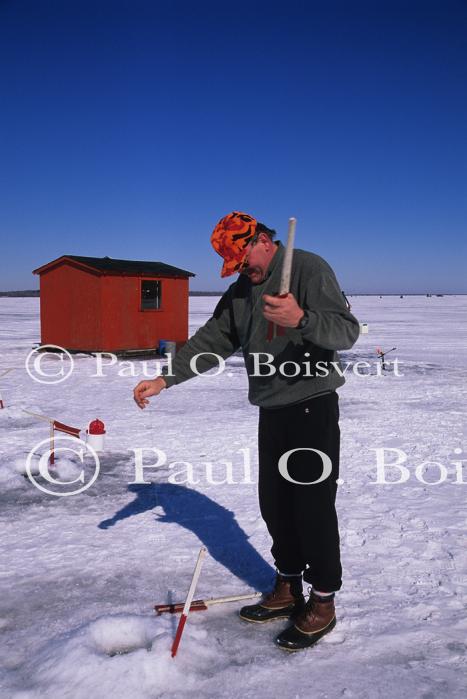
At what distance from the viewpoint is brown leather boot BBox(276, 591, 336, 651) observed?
2.60m

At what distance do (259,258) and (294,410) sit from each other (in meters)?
0.73

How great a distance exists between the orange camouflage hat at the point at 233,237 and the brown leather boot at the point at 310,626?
1.66 meters

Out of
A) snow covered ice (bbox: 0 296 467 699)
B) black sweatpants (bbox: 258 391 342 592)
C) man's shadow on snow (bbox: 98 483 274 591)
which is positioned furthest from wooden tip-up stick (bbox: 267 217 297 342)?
man's shadow on snow (bbox: 98 483 274 591)

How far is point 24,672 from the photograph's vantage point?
244 cm

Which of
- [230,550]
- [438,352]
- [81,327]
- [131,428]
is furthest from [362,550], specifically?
[438,352]

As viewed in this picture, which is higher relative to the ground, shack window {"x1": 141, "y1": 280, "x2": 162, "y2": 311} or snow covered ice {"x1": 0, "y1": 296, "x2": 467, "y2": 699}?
shack window {"x1": 141, "y1": 280, "x2": 162, "y2": 311}

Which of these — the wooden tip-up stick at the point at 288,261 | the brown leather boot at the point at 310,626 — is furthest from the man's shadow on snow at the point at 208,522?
the wooden tip-up stick at the point at 288,261

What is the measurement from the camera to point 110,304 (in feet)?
49.2

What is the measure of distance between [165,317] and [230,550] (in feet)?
42.1

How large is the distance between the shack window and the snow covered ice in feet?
30.0

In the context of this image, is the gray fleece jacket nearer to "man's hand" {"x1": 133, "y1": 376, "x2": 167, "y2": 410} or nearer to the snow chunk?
"man's hand" {"x1": 133, "y1": 376, "x2": 167, "y2": 410}

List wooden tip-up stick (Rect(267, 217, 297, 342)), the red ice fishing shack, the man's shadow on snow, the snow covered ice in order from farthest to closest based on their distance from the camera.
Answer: the red ice fishing shack, the man's shadow on snow, the snow covered ice, wooden tip-up stick (Rect(267, 217, 297, 342))

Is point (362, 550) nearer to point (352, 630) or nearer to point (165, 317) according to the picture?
point (352, 630)

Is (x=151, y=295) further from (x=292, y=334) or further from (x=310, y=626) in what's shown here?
(x=310, y=626)
